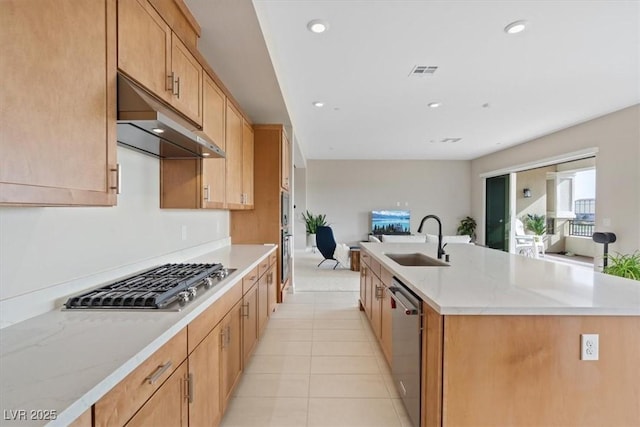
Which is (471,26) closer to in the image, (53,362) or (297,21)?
(297,21)

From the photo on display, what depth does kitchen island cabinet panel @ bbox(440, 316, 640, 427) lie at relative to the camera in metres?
1.32

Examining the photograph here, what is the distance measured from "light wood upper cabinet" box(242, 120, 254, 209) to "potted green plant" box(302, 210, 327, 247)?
15.2 feet

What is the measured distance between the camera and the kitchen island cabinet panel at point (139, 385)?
0.79m

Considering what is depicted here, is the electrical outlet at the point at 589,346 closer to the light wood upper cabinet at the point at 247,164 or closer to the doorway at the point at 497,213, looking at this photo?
the light wood upper cabinet at the point at 247,164

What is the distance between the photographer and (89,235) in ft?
4.82

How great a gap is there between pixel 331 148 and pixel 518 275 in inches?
244

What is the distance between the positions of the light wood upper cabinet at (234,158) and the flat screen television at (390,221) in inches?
256

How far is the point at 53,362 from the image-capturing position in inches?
32.3

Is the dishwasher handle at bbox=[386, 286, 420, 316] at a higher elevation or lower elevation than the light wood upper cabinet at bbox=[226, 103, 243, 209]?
lower

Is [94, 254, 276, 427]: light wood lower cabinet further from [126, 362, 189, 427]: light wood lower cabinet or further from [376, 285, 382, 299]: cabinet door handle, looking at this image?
[376, 285, 382, 299]: cabinet door handle

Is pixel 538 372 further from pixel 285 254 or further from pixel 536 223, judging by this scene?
pixel 536 223

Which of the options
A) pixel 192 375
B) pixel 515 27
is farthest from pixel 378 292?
pixel 515 27

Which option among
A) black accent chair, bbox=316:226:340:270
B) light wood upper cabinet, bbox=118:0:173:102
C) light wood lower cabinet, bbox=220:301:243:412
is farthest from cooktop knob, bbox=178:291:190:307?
black accent chair, bbox=316:226:340:270

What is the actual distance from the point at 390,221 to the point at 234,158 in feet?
22.9
